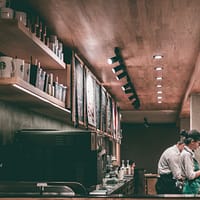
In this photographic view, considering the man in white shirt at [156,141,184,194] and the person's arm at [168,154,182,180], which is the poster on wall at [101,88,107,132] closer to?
the man in white shirt at [156,141,184,194]

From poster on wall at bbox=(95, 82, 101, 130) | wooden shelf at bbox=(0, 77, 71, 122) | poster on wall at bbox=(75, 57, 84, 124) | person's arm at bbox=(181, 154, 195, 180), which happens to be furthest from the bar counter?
poster on wall at bbox=(95, 82, 101, 130)

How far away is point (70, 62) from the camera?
5.95m

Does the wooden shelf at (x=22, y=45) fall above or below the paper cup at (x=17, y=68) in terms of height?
above

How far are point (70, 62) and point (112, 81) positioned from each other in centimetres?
299

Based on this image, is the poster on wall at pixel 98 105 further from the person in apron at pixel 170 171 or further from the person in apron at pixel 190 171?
the person in apron at pixel 190 171

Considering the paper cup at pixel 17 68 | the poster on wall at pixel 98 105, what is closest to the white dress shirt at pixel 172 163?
the poster on wall at pixel 98 105

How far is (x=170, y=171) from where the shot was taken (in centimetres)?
616

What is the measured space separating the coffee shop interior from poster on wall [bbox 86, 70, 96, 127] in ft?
0.05

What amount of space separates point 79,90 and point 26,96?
188cm

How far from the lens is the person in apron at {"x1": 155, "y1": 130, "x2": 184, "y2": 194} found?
5.97 metres

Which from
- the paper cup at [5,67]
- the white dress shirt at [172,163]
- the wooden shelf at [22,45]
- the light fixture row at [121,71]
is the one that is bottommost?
the white dress shirt at [172,163]

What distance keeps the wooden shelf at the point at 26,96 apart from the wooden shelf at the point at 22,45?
0.38m

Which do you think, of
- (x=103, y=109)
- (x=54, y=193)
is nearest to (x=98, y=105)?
(x=103, y=109)

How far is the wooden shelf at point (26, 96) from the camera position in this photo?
3.67 meters
